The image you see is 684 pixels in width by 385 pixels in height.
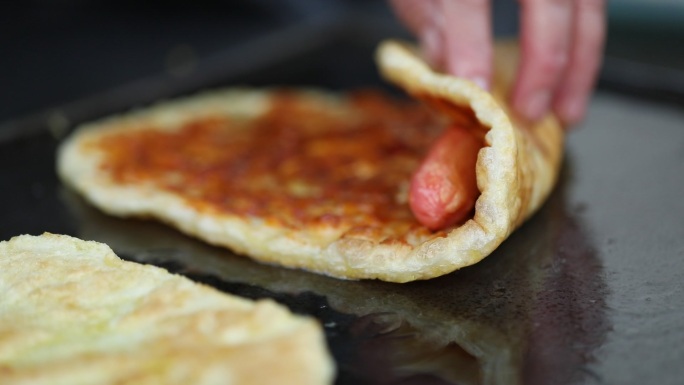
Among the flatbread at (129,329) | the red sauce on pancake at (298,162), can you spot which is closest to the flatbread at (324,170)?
the red sauce on pancake at (298,162)

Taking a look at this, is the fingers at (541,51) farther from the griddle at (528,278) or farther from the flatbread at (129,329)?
the flatbread at (129,329)

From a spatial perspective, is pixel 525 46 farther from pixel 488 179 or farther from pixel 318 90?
pixel 318 90

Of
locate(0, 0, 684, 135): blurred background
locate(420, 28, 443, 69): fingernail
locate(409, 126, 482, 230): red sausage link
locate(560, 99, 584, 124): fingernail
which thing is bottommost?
locate(409, 126, 482, 230): red sausage link

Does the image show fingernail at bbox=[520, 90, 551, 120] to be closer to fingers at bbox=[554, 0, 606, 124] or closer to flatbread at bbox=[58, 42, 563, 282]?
flatbread at bbox=[58, 42, 563, 282]

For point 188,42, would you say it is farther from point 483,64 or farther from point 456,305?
point 456,305

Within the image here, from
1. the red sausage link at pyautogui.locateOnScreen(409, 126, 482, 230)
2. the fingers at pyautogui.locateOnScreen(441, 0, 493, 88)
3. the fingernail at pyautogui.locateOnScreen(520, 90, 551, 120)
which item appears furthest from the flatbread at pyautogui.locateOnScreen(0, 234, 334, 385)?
the fingernail at pyautogui.locateOnScreen(520, 90, 551, 120)

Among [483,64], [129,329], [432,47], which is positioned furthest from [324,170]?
[129,329]
